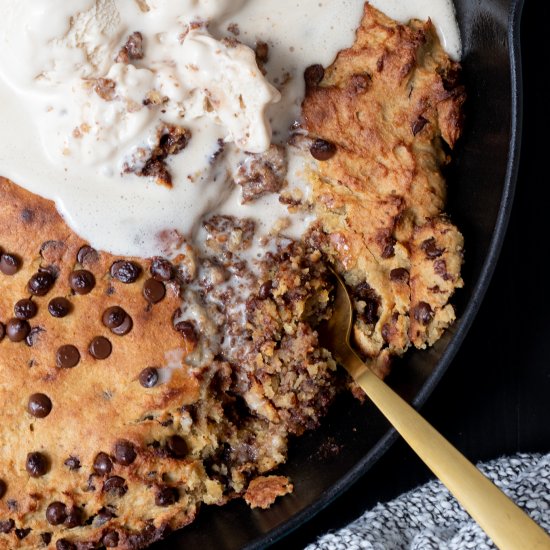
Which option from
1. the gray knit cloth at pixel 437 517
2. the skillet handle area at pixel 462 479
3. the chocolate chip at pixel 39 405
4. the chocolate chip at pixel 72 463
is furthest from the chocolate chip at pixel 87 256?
the gray knit cloth at pixel 437 517

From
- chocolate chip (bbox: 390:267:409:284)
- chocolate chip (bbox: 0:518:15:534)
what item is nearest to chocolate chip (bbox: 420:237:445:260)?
chocolate chip (bbox: 390:267:409:284)

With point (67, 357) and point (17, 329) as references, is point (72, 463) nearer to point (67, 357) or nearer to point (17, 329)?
point (67, 357)

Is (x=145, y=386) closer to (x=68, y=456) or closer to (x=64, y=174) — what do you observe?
(x=68, y=456)

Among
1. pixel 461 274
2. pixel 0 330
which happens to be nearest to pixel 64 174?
pixel 0 330

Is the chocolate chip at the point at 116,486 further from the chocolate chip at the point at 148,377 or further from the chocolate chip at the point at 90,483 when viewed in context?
Result: the chocolate chip at the point at 148,377

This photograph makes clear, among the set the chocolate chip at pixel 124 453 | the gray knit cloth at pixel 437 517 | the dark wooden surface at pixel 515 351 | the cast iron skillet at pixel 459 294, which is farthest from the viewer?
the dark wooden surface at pixel 515 351

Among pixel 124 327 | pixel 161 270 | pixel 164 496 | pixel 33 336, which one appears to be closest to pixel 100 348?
pixel 124 327
